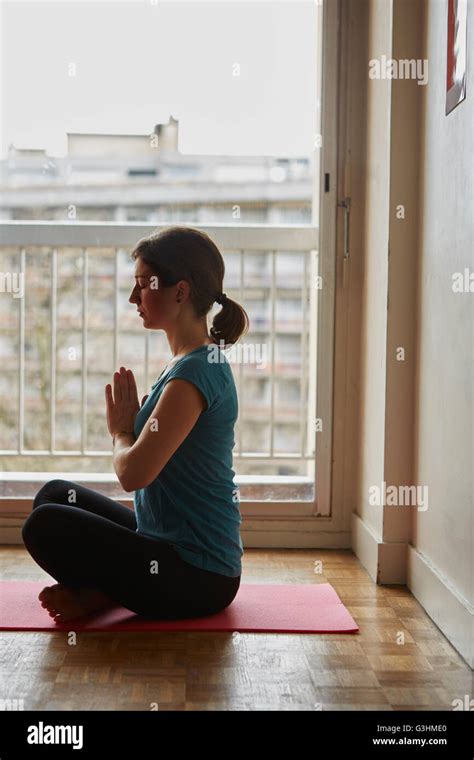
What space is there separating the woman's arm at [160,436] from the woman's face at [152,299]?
19cm

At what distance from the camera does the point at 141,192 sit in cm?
304

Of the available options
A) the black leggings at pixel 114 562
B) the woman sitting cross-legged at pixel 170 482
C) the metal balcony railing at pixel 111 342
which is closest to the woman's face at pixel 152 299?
the woman sitting cross-legged at pixel 170 482

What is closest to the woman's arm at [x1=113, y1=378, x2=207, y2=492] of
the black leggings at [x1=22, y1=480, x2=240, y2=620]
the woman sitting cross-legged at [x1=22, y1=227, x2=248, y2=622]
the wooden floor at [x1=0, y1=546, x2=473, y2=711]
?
Result: the woman sitting cross-legged at [x1=22, y1=227, x2=248, y2=622]

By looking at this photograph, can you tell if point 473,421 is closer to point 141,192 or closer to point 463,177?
point 463,177

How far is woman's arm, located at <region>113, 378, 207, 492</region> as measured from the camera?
1903 millimetres

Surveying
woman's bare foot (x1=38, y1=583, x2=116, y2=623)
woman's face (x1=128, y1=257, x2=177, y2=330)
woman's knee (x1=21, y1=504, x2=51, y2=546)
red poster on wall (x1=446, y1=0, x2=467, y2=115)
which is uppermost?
red poster on wall (x1=446, y1=0, x2=467, y2=115)

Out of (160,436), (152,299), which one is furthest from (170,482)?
(152,299)

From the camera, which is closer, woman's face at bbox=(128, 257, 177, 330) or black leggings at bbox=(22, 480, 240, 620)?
black leggings at bbox=(22, 480, 240, 620)

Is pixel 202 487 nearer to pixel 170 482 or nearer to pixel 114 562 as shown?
pixel 170 482

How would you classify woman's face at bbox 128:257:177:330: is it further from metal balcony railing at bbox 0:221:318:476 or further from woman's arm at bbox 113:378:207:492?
metal balcony railing at bbox 0:221:318:476

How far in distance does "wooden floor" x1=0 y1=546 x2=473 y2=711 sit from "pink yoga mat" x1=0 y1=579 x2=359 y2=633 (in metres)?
0.03

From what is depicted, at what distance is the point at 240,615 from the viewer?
2102 millimetres

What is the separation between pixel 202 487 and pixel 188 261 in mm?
512

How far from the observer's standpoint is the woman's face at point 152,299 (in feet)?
6.75
